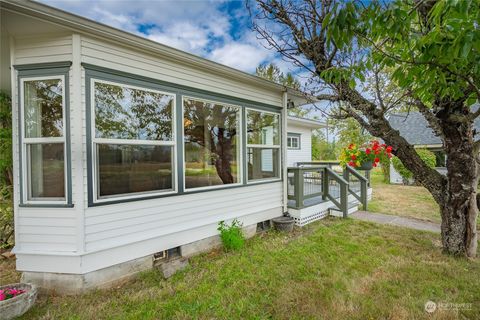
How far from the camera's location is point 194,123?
4.42m

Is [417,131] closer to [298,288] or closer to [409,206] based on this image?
[409,206]

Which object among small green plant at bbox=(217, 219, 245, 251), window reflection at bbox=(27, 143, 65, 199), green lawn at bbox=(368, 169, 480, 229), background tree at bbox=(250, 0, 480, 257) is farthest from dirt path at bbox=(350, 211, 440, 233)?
window reflection at bbox=(27, 143, 65, 199)

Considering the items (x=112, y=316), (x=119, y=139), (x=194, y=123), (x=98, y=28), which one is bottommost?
(x=112, y=316)

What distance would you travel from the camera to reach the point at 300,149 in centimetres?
1119

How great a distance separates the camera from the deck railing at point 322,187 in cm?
546

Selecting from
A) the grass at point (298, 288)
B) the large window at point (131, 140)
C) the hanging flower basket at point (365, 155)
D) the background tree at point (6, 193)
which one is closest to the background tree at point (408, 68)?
the grass at point (298, 288)

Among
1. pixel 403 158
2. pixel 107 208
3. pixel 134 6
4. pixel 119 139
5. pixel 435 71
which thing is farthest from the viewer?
pixel 134 6

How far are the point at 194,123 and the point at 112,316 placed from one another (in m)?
3.17

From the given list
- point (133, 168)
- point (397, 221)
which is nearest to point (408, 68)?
point (133, 168)

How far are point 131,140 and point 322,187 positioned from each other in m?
5.04

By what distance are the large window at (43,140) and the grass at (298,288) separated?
1.41 metres

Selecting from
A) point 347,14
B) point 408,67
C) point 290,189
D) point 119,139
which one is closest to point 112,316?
point 119,139

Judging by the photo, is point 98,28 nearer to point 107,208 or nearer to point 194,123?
point 194,123

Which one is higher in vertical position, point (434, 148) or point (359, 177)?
point (434, 148)
